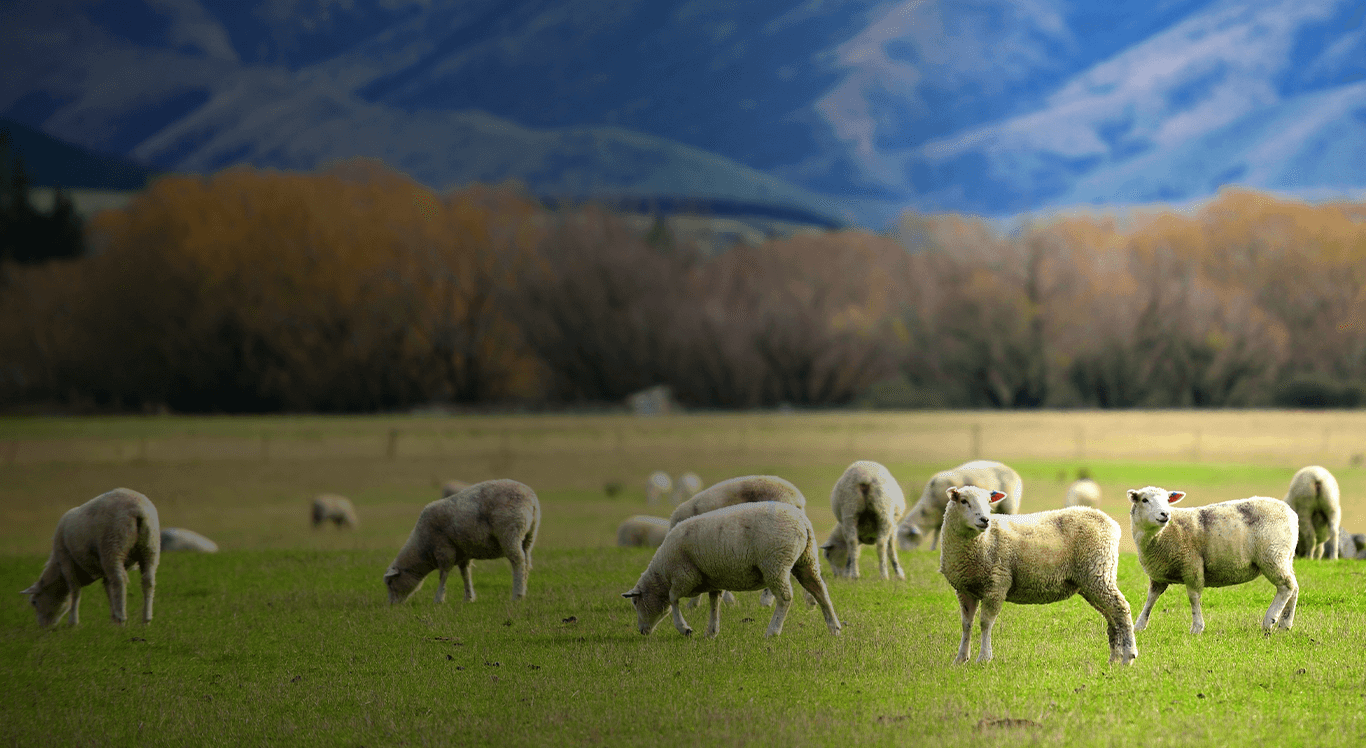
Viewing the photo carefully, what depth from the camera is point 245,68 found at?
121188 mm

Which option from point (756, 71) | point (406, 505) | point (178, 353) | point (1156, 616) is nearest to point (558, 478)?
point (406, 505)

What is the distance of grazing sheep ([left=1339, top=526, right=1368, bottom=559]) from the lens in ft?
56.8

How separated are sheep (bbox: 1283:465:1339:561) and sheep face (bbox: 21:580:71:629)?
13.6m

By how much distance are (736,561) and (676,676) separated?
4.41ft

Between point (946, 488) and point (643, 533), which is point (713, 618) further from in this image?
point (643, 533)

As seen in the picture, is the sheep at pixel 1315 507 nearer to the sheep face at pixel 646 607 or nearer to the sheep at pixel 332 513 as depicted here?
the sheep face at pixel 646 607

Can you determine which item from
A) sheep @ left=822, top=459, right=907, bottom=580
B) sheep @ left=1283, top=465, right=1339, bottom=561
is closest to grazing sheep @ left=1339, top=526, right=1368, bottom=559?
sheep @ left=1283, top=465, right=1339, bottom=561

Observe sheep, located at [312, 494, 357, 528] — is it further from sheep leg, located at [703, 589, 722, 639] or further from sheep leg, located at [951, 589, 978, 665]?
sheep leg, located at [951, 589, 978, 665]

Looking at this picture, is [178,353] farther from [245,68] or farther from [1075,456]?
[245,68]

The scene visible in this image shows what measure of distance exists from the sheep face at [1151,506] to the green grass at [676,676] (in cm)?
Answer: 101

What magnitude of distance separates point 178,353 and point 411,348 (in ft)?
39.7

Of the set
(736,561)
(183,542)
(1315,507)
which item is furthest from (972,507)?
(183,542)

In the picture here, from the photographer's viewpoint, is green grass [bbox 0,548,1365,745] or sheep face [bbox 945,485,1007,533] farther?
sheep face [bbox 945,485,1007,533]

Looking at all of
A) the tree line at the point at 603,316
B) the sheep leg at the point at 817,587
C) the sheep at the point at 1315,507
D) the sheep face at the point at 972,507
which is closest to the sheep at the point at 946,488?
the sheep at the point at 1315,507
